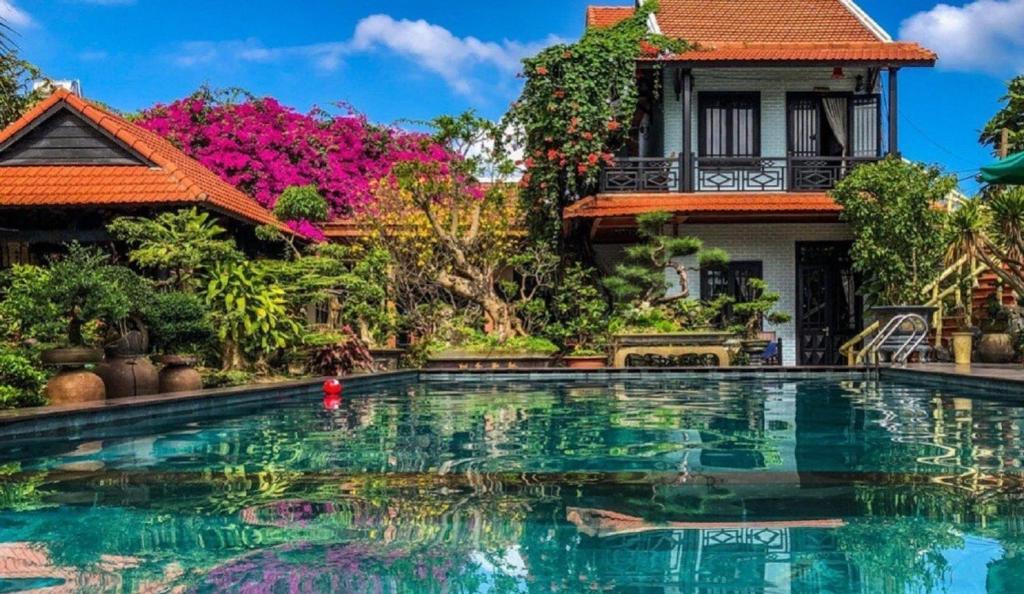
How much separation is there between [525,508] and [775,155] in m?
14.0

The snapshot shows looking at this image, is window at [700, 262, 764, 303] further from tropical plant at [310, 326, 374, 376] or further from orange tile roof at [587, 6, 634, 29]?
tropical plant at [310, 326, 374, 376]

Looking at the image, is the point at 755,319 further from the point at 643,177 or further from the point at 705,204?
the point at 643,177

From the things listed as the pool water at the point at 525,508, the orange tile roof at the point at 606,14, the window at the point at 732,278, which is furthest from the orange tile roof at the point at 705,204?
the pool water at the point at 525,508

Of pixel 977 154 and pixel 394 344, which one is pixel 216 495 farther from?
pixel 977 154

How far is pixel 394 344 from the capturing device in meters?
16.9

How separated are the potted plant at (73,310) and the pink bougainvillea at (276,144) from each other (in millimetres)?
11237

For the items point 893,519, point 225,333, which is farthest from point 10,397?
point 893,519

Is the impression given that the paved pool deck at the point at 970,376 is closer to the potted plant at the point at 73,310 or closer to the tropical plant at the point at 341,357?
the tropical plant at the point at 341,357

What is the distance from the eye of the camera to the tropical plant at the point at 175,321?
902 cm

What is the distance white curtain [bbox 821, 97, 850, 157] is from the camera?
16.5m

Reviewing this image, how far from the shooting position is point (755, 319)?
15.5 metres

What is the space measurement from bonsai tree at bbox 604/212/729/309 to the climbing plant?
1696 mm

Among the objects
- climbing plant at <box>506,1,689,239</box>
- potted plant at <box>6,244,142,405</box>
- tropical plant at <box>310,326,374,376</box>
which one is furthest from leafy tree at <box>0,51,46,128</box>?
climbing plant at <box>506,1,689,239</box>

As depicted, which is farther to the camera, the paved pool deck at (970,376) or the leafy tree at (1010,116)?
the leafy tree at (1010,116)
